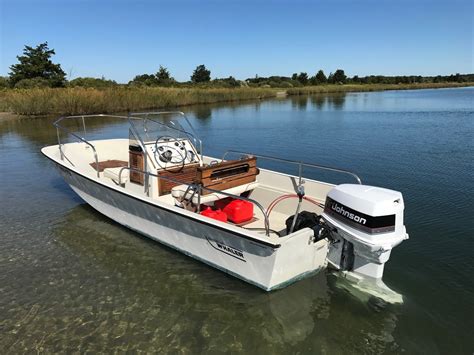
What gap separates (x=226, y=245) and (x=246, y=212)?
3.96ft

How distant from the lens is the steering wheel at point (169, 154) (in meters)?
6.56

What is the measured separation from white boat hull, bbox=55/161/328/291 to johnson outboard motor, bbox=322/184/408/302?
0.27m

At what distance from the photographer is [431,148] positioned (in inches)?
514

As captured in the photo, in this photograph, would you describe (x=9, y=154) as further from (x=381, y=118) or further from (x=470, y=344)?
(x=381, y=118)

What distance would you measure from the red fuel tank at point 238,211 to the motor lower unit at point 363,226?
5.04ft

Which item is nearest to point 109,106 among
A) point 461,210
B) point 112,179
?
point 112,179

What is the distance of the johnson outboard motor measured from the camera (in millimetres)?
4109

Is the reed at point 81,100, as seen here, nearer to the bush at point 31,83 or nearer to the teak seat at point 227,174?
the bush at point 31,83

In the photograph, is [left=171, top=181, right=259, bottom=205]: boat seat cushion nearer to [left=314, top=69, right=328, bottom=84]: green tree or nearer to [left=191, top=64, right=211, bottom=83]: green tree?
[left=191, top=64, right=211, bottom=83]: green tree

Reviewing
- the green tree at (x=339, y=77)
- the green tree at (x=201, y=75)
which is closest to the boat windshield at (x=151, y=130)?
the green tree at (x=201, y=75)

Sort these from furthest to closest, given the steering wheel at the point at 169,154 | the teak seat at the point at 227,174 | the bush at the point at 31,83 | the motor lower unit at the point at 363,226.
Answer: the bush at the point at 31,83, the steering wheel at the point at 169,154, the teak seat at the point at 227,174, the motor lower unit at the point at 363,226

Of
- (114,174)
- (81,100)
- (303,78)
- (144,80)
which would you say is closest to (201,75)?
(144,80)

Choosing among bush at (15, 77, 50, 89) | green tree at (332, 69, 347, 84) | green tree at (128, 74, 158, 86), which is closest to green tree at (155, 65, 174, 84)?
green tree at (128, 74, 158, 86)

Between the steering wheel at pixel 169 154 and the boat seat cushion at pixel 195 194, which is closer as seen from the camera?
the boat seat cushion at pixel 195 194
